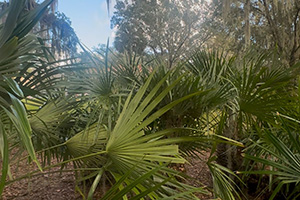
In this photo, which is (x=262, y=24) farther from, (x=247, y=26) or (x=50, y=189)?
(x=50, y=189)

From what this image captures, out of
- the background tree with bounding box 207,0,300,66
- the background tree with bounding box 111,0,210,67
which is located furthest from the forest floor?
the background tree with bounding box 111,0,210,67

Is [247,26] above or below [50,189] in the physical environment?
above

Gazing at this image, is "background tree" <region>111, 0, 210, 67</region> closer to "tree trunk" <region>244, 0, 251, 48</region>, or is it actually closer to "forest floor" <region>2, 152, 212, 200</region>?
"tree trunk" <region>244, 0, 251, 48</region>

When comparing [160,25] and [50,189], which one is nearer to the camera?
[50,189]

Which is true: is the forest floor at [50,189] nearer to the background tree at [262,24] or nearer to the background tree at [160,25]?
the background tree at [262,24]

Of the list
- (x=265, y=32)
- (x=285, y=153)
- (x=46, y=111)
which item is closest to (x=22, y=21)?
(x=46, y=111)

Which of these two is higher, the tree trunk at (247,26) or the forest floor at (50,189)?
the tree trunk at (247,26)

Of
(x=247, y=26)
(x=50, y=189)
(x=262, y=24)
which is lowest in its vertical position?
(x=50, y=189)

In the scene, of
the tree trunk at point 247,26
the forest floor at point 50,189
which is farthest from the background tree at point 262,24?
the forest floor at point 50,189

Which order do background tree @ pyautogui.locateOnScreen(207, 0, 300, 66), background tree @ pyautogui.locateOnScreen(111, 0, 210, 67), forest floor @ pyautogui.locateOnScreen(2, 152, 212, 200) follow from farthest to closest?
background tree @ pyautogui.locateOnScreen(111, 0, 210, 67)
background tree @ pyautogui.locateOnScreen(207, 0, 300, 66)
forest floor @ pyautogui.locateOnScreen(2, 152, 212, 200)

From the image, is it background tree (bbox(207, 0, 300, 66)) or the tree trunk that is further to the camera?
background tree (bbox(207, 0, 300, 66))

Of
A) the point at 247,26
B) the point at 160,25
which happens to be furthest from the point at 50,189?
the point at 160,25

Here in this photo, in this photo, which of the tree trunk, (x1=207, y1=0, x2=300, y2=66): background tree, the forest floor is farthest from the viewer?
(x1=207, y1=0, x2=300, y2=66): background tree

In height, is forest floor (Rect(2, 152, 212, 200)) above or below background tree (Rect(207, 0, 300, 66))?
below
